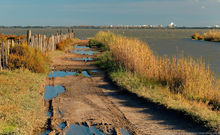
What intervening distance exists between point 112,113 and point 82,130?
1502 millimetres

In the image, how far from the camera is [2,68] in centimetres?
1363

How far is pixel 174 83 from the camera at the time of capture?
1123 centimetres

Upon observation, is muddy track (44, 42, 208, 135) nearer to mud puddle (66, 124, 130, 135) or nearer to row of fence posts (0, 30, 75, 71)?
mud puddle (66, 124, 130, 135)

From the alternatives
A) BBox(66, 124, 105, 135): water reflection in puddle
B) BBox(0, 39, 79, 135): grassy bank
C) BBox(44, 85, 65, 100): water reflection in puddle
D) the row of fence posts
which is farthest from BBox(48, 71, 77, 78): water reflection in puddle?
BBox(66, 124, 105, 135): water reflection in puddle

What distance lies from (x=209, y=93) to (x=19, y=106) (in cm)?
593

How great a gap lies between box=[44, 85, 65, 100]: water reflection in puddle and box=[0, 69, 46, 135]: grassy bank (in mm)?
261

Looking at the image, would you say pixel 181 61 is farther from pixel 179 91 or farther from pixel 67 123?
pixel 67 123

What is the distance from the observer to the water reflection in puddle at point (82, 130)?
6789mm

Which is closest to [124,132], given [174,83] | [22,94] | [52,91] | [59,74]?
[22,94]

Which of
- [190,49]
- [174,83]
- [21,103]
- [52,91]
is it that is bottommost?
[52,91]

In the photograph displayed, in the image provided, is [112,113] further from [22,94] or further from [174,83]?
[174,83]

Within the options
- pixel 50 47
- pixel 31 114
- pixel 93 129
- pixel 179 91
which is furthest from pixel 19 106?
pixel 50 47

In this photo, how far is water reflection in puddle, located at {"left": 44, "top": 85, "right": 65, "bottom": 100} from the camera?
10560 mm

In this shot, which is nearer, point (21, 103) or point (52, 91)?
point (21, 103)
